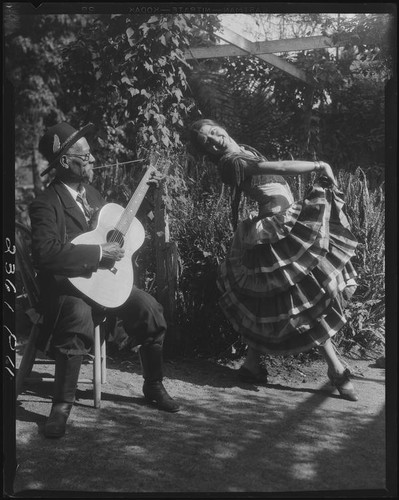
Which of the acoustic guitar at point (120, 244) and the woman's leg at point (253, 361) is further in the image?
the woman's leg at point (253, 361)

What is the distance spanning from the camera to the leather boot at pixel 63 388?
11.0 feet

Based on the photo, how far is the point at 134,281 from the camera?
12.9ft

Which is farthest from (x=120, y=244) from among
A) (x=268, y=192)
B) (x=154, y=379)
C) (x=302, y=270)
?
(x=302, y=270)

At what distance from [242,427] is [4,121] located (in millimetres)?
1904

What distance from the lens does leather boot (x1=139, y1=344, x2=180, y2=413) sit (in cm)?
356

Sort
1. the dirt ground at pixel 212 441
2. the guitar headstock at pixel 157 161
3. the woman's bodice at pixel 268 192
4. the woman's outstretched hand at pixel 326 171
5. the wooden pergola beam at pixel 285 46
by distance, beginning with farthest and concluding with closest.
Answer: the guitar headstock at pixel 157 161, the woman's bodice at pixel 268 192, the woman's outstretched hand at pixel 326 171, the wooden pergola beam at pixel 285 46, the dirt ground at pixel 212 441

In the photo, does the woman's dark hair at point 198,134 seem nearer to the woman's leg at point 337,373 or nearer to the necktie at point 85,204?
the necktie at point 85,204

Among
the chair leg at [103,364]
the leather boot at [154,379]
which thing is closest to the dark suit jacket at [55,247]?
the chair leg at [103,364]

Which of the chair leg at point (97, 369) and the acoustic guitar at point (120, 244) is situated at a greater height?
the acoustic guitar at point (120, 244)

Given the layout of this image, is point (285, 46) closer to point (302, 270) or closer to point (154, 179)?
point (154, 179)

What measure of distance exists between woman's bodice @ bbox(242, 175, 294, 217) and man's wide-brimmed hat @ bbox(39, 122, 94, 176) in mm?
1011

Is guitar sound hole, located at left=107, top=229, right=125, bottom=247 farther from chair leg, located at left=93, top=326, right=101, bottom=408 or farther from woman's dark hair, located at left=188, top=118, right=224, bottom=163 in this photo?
woman's dark hair, located at left=188, top=118, right=224, bottom=163

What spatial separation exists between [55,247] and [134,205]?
1.77 ft

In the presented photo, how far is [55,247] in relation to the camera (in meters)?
3.41
